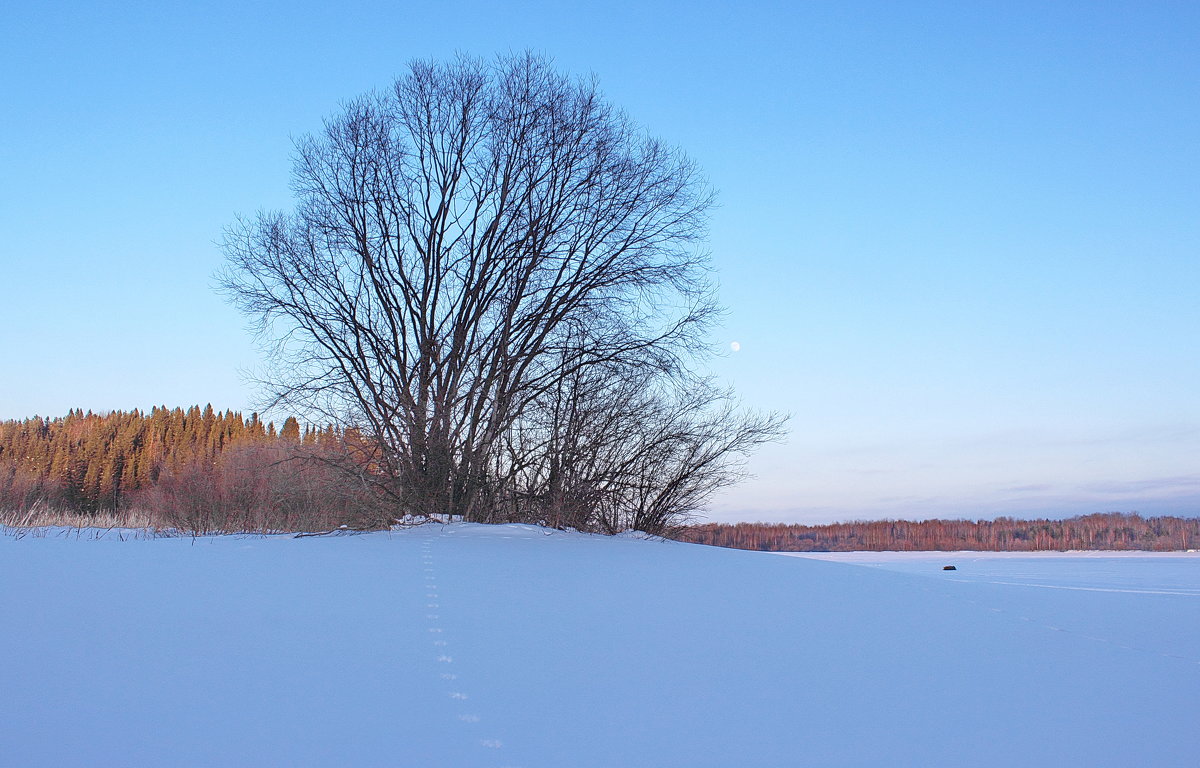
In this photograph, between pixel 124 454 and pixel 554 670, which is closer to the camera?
pixel 554 670

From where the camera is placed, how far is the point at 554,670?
111 inches

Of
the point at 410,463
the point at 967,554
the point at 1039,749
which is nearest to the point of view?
the point at 1039,749

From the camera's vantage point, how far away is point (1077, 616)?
439cm

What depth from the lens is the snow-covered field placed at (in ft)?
7.06

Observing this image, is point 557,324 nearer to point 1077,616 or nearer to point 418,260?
point 418,260

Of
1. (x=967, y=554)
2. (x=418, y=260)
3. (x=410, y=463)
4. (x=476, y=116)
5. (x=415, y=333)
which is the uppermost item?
(x=476, y=116)

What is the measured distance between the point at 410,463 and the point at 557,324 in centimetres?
Answer: 235

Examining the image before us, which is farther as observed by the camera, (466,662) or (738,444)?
(738,444)

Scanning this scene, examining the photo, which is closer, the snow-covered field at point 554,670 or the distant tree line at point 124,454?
the snow-covered field at point 554,670

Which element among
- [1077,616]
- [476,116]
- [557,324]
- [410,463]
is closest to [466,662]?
[1077,616]

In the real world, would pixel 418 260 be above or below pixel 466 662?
above

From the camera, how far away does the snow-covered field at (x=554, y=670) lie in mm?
2152

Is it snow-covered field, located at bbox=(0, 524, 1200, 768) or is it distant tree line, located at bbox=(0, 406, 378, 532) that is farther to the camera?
distant tree line, located at bbox=(0, 406, 378, 532)

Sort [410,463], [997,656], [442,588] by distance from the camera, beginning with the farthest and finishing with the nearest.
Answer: [410,463], [442,588], [997,656]
